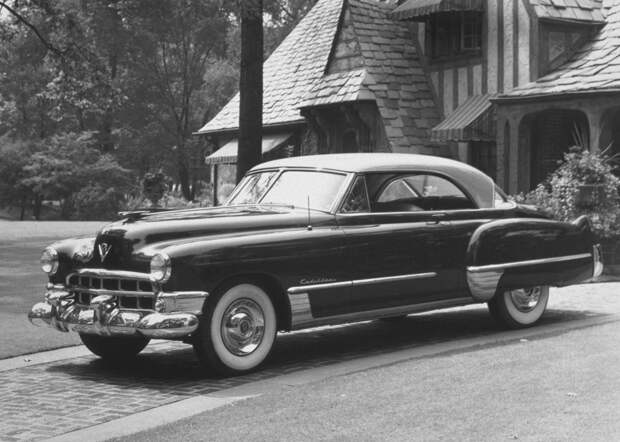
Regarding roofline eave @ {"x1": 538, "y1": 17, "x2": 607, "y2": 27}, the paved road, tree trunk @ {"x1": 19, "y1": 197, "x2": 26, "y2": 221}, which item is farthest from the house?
tree trunk @ {"x1": 19, "y1": 197, "x2": 26, "y2": 221}

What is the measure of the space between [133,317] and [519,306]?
418cm

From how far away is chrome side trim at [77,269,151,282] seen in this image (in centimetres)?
748

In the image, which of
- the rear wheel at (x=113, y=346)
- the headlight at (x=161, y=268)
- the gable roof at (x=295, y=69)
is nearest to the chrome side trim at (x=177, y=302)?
the headlight at (x=161, y=268)

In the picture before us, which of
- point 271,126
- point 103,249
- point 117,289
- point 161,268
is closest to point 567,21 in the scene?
point 271,126

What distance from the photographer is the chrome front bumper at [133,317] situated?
728 cm

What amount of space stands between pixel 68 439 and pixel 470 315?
616 cm

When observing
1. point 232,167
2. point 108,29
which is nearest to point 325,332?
point 232,167

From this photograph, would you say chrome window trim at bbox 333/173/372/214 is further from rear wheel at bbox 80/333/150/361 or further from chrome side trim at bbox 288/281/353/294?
rear wheel at bbox 80/333/150/361

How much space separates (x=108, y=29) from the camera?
5028 cm

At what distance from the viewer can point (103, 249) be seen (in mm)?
7922

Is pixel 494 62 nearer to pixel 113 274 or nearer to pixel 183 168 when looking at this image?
pixel 113 274

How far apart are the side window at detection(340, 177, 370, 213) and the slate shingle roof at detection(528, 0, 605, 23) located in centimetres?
1205

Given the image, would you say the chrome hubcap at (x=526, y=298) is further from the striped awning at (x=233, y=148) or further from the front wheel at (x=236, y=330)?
the striped awning at (x=233, y=148)

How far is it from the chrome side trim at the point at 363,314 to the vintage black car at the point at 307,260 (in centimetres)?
1
